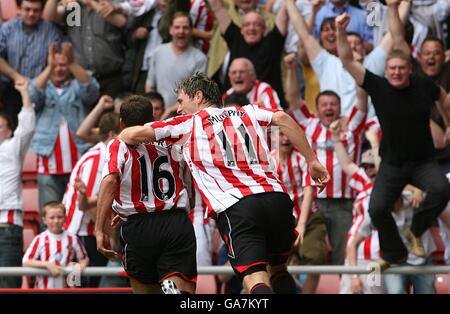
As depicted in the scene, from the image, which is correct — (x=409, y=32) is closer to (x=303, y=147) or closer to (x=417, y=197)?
(x=417, y=197)

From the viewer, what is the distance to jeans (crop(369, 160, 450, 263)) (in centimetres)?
1069

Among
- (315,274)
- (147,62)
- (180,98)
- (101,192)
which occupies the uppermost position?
(147,62)

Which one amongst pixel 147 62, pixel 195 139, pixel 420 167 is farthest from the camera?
pixel 147 62

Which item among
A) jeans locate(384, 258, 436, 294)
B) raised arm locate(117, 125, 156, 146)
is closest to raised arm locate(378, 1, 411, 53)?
jeans locate(384, 258, 436, 294)

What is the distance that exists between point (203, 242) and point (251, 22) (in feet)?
8.14

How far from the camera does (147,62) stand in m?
13.5

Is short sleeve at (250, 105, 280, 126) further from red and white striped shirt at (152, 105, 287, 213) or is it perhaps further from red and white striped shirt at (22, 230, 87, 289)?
red and white striped shirt at (22, 230, 87, 289)

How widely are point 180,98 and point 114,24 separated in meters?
4.75

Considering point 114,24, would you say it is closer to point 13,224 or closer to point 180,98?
point 13,224

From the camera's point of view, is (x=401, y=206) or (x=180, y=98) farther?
(x=401, y=206)

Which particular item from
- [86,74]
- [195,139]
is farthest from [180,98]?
[86,74]

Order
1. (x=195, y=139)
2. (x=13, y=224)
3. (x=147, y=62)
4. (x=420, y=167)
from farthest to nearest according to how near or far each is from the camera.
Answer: (x=147, y=62), (x=13, y=224), (x=420, y=167), (x=195, y=139)

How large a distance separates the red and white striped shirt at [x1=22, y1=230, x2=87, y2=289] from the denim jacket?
1.51 metres

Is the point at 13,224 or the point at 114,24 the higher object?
the point at 114,24
